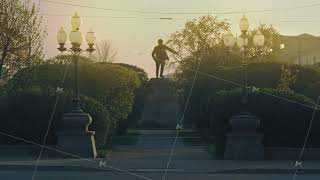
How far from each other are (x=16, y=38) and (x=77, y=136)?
12.5 metres

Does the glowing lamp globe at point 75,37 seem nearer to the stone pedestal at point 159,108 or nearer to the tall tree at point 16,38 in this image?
the tall tree at point 16,38

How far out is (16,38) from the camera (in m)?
36.1

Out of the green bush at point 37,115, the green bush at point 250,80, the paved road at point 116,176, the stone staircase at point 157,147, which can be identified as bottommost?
the stone staircase at point 157,147

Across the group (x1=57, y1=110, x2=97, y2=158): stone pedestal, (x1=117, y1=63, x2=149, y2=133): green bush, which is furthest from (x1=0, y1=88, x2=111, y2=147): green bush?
(x1=117, y1=63, x2=149, y2=133): green bush

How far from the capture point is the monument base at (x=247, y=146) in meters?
24.8

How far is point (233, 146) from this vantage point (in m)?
25.3

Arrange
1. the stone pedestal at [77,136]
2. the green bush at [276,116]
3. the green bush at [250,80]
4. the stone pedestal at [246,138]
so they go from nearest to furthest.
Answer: the stone pedestal at [246,138] < the stone pedestal at [77,136] < the green bush at [276,116] < the green bush at [250,80]

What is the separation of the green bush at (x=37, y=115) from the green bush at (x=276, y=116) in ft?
15.5

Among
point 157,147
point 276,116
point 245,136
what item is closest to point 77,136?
point 245,136

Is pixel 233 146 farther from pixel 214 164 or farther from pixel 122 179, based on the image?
pixel 122 179

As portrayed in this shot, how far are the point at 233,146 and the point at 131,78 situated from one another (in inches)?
554

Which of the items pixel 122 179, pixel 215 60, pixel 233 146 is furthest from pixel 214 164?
pixel 215 60

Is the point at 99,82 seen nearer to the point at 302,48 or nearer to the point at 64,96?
the point at 64,96

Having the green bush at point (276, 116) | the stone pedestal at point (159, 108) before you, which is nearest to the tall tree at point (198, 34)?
the stone pedestal at point (159, 108)
